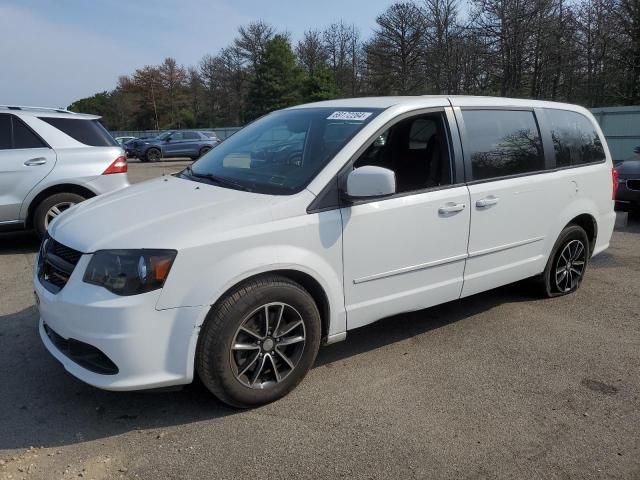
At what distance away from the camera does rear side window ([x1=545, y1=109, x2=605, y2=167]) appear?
4.73 metres

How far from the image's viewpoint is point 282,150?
152 inches

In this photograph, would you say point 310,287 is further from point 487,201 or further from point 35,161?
point 35,161

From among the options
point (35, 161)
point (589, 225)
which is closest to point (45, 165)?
point (35, 161)

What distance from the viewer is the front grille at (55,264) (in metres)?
3.01

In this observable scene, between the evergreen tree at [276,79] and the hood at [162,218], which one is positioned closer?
the hood at [162,218]

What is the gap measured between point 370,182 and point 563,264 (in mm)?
2769

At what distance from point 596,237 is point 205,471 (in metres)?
4.30

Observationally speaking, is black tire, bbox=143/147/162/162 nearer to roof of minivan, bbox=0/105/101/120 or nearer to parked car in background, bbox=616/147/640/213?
roof of minivan, bbox=0/105/101/120

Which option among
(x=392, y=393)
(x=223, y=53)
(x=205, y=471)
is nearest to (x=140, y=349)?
(x=205, y=471)

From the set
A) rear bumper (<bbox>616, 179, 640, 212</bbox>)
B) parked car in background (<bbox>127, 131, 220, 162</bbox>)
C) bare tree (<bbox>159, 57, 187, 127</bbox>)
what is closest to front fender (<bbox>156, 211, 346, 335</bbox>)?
rear bumper (<bbox>616, 179, 640, 212</bbox>)

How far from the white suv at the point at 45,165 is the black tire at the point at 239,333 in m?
4.87

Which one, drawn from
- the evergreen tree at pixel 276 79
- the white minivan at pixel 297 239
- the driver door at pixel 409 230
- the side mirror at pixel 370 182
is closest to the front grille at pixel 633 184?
Result: the white minivan at pixel 297 239

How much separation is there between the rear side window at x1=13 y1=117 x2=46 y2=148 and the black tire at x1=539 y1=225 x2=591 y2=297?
614 centimetres

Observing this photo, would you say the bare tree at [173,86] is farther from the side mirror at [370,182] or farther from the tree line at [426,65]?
the side mirror at [370,182]
